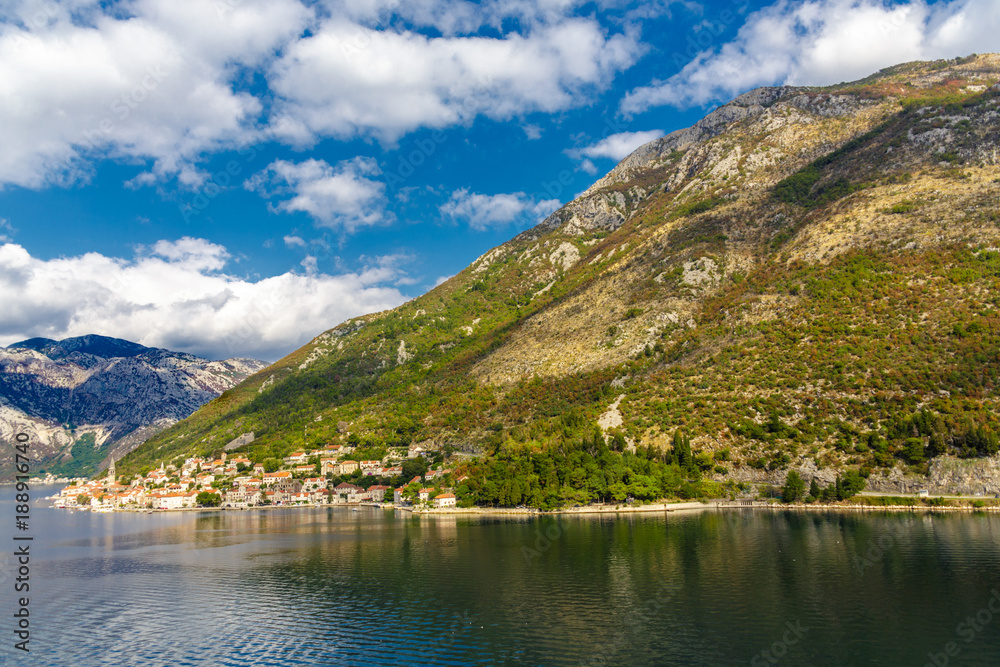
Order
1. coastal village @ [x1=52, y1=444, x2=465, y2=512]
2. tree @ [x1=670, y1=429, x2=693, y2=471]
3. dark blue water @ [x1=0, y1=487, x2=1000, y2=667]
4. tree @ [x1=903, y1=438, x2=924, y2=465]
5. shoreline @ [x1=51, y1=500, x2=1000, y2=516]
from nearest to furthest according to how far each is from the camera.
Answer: dark blue water @ [x1=0, y1=487, x2=1000, y2=667] → shoreline @ [x1=51, y1=500, x2=1000, y2=516] → tree @ [x1=903, y1=438, x2=924, y2=465] → tree @ [x1=670, y1=429, x2=693, y2=471] → coastal village @ [x1=52, y1=444, x2=465, y2=512]

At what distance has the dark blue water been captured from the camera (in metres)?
30.2

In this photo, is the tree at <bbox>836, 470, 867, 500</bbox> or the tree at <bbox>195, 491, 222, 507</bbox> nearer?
the tree at <bbox>836, 470, 867, 500</bbox>

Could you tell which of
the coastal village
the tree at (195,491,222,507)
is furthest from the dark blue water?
the tree at (195,491,222,507)

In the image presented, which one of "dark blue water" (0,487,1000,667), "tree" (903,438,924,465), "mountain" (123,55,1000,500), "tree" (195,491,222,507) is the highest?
"mountain" (123,55,1000,500)

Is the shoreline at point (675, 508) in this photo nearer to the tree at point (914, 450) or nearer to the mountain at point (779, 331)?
the mountain at point (779, 331)

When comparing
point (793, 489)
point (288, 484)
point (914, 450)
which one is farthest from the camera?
point (288, 484)

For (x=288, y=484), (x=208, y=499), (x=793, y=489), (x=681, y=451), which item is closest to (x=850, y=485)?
(x=793, y=489)

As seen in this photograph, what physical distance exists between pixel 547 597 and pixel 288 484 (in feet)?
392

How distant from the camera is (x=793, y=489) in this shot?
84188mm

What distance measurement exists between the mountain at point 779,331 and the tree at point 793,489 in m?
2.43

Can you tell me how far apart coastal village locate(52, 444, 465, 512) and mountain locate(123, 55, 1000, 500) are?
28.4ft

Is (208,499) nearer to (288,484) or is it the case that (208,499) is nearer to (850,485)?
(288,484)

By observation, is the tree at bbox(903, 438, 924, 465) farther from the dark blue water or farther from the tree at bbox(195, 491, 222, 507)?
the tree at bbox(195, 491, 222, 507)

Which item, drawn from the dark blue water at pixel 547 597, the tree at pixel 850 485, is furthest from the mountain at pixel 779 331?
the dark blue water at pixel 547 597
